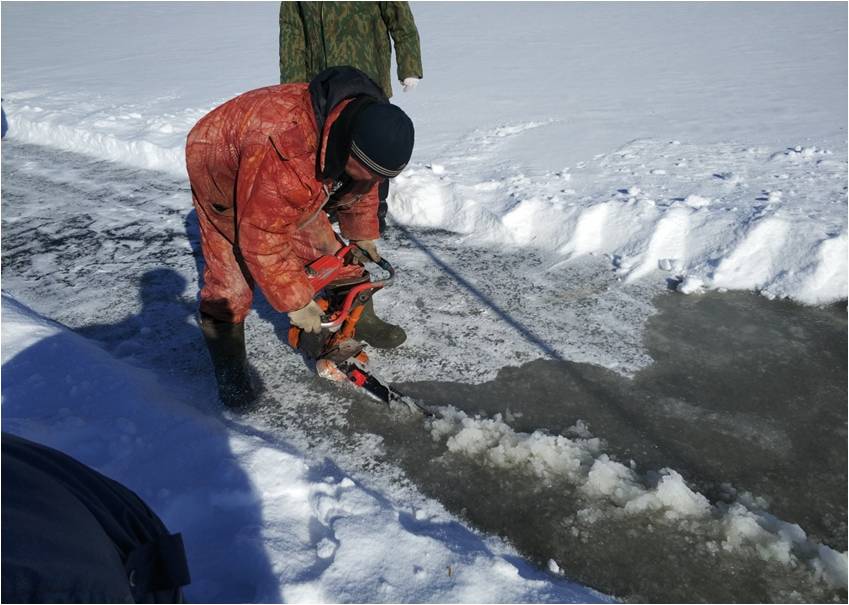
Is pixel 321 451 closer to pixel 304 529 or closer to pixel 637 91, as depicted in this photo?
pixel 304 529

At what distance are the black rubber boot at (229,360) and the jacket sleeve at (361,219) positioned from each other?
2.60 ft

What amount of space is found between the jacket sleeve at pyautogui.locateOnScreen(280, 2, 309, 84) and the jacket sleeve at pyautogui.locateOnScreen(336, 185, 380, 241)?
6.29 feet

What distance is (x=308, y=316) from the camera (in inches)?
107

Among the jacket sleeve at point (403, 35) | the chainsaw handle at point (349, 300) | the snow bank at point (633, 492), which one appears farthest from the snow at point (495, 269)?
the jacket sleeve at point (403, 35)

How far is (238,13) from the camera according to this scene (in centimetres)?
2217

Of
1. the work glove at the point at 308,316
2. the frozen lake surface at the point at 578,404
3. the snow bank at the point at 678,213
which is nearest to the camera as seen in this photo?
the frozen lake surface at the point at 578,404

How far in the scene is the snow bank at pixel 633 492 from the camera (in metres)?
2.26

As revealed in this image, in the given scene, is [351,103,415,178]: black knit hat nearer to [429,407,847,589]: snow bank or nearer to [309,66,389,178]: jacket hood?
[309,66,389,178]: jacket hood

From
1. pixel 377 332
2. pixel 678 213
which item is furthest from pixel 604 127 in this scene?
pixel 377 332

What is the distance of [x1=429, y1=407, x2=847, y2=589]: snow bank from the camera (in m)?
2.26

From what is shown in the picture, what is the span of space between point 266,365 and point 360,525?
1.50 m

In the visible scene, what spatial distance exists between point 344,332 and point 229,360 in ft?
2.09

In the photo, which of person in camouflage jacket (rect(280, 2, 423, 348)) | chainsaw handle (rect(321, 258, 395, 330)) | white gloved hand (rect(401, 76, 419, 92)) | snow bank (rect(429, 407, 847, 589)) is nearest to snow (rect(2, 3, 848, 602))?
snow bank (rect(429, 407, 847, 589))

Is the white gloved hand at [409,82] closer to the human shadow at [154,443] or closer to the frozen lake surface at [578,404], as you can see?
the frozen lake surface at [578,404]
